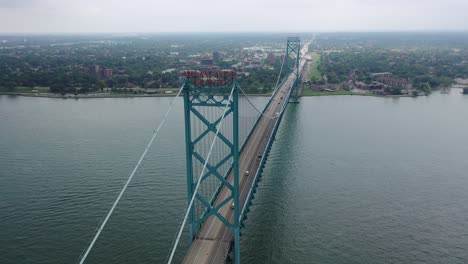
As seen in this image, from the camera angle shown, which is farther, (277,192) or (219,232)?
(277,192)

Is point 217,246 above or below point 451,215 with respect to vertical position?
above

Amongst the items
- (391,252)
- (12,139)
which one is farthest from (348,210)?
(12,139)

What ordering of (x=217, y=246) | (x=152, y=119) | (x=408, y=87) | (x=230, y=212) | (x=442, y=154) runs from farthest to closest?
1. (x=408, y=87)
2. (x=152, y=119)
3. (x=442, y=154)
4. (x=230, y=212)
5. (x=217, y=246)

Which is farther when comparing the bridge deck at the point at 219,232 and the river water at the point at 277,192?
the river water at the point at 277,192

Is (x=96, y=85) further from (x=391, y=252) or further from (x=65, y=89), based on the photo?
(x=391, y=252)

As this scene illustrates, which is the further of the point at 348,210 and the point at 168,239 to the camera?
the point at 348,210

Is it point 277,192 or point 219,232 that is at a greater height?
point 219,232

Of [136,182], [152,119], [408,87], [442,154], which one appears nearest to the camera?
[136,182]

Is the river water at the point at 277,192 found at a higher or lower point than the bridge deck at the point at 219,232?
lower
